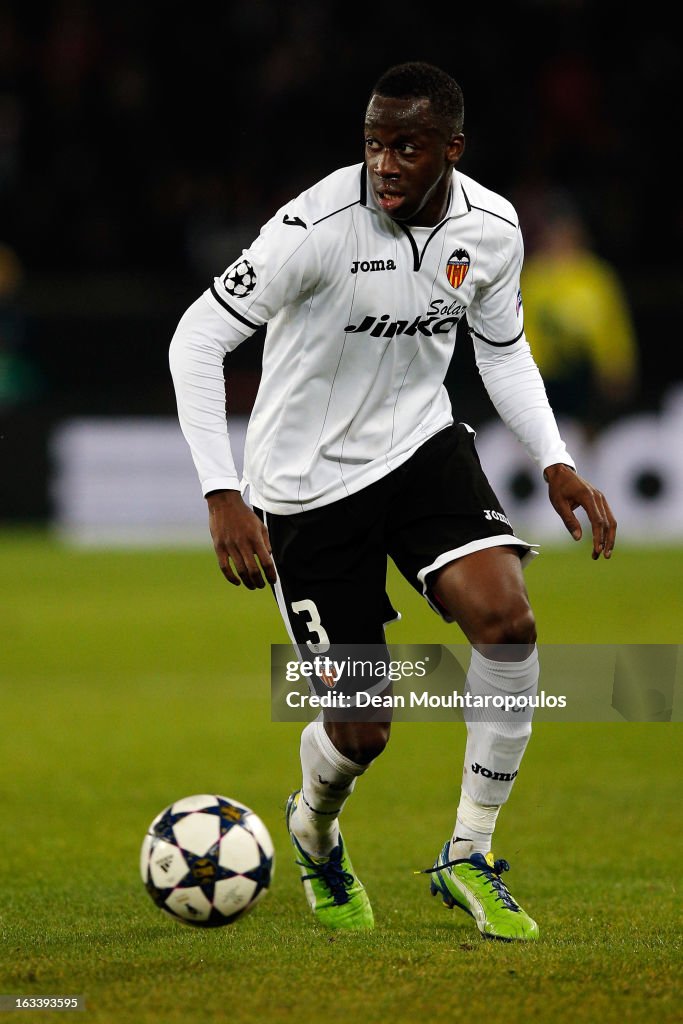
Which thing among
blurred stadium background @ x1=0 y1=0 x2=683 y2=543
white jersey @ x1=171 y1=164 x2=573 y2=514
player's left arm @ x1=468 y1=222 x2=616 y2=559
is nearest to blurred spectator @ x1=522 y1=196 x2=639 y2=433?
blurred stadium background @ x1=0 y1=0 x2=683 y2=543

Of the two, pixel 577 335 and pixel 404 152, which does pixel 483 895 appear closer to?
pixel 404 152

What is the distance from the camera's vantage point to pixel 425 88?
4219mm

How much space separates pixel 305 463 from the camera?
4.45m

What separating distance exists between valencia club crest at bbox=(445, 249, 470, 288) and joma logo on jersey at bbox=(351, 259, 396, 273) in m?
0.18

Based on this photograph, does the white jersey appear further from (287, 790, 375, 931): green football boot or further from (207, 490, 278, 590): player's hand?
(287, 790, 375, 931): green football boot

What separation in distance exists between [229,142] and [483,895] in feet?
44.4

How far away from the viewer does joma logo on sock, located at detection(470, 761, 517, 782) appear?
4383mm

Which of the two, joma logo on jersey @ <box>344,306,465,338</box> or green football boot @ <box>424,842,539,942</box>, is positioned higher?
joma logo on jersey @ <box>344,306,465,338</box>

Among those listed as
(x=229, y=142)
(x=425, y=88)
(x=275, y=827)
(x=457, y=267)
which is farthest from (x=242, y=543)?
(x=229, y=142)

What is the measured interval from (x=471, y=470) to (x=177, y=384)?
874 mm

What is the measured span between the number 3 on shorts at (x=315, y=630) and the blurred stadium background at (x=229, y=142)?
30.5ft

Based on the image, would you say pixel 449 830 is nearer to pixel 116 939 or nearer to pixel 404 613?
pixel 116 939

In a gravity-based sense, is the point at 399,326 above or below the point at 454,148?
below

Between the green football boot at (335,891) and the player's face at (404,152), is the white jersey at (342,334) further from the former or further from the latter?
the green football boot at (335,891)
